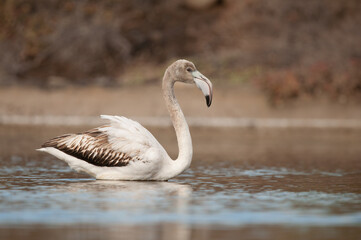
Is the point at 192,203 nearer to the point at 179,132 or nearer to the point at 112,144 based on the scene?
the point at 112,144

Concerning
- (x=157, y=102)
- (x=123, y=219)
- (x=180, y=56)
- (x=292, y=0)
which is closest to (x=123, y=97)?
(x=157, y=102)

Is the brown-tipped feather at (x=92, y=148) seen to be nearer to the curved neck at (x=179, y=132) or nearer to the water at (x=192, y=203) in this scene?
the water at (x=192, y=203)

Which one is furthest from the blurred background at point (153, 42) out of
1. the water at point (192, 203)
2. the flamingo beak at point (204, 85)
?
the flamingo beak at point (204, 85)

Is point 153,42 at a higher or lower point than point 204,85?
higher

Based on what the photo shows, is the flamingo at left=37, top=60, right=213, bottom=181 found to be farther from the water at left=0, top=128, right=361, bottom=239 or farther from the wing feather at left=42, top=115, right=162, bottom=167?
the water at left=0, top=128, right=361, bottom=239

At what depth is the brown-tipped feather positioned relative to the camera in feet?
35.4

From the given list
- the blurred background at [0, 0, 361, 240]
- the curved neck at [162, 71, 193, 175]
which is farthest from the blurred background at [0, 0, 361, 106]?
the curved neck at [162, 71, 193, 175]

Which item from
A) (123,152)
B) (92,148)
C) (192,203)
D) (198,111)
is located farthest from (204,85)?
(198,111)

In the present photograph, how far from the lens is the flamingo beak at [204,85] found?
11.1m

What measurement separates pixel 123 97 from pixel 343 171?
10.9m

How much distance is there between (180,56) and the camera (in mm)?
27359

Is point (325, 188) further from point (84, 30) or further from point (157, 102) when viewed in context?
point (84, 30)

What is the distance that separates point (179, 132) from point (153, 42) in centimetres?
1692

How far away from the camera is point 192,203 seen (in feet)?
29.0
